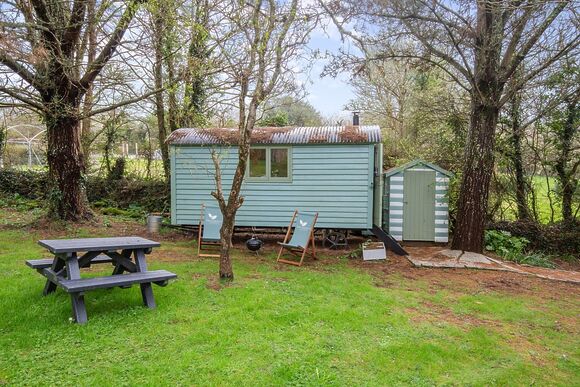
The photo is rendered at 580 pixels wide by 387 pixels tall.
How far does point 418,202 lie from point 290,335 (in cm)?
542

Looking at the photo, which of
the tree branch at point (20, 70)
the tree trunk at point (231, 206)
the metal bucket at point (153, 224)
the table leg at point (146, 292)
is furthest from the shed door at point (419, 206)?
the tree branch at point (20, 70)

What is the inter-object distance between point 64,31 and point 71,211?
358cm

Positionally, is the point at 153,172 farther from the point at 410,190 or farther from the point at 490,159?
the point at 490,159

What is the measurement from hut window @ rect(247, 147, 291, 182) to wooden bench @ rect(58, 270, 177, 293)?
13.7 ft

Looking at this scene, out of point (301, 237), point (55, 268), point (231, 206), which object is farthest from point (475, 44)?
point (55, 268)

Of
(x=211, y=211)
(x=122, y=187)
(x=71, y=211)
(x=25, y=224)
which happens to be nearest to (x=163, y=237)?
(x=211, y=211)

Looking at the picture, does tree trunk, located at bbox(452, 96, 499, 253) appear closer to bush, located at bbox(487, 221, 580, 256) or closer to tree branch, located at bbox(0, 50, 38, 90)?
bush, located at bbox(487, 221, 580, 256)

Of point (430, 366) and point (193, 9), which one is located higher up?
point (193, 9)

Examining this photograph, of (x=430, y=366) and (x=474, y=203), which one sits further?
(x=474, y=203)

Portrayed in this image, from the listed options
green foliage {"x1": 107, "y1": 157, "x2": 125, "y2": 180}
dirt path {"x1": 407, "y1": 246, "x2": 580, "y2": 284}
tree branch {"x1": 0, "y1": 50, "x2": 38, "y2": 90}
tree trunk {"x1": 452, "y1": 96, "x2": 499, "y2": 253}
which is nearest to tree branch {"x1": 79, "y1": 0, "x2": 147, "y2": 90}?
tree branch {"x1": 0, "y1": 50, "x2": 38, "y2": 90}

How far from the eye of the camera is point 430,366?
303cm

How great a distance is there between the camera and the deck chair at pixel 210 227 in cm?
730

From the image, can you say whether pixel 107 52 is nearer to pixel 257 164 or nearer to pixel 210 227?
pixel 257 164

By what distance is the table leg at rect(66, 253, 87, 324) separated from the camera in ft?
11.6
